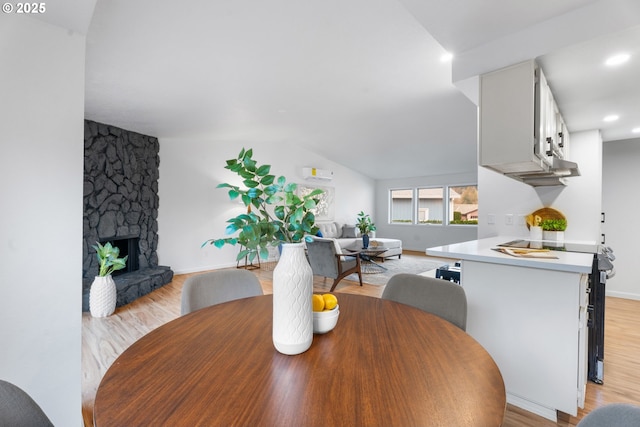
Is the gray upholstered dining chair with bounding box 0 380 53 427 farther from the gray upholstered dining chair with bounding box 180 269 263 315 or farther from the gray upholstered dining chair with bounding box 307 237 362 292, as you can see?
the gray upholstered dining chair with bounding box 307 237 362 292

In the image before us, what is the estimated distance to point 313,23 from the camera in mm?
2193

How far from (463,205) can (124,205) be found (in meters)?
7.14

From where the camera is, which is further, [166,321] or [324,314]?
[166,321]

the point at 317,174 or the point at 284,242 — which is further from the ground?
the point at 317,174

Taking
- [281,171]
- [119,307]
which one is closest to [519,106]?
[119,307]

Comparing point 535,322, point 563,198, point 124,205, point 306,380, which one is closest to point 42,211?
point 306,380

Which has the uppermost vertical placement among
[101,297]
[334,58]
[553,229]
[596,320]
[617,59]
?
[334,58]

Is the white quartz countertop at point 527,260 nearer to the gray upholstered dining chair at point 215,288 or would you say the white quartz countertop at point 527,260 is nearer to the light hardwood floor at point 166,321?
the light hardwood floor at point 166,321

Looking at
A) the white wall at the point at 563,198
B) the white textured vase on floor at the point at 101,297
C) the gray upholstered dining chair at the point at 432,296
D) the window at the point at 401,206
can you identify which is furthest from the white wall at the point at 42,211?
the window at the point at 401,206

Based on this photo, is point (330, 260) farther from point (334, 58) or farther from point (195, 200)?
point (195, 200)

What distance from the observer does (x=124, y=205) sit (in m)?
4.20

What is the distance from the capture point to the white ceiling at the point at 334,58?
1673 millimetres

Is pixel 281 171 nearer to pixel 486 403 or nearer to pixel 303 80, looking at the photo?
pixel 303 80

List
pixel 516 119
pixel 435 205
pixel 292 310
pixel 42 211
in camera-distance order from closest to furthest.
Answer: pixel 292 310 < pixel 42 211 < pixel 516 119 < pixel 435 205
